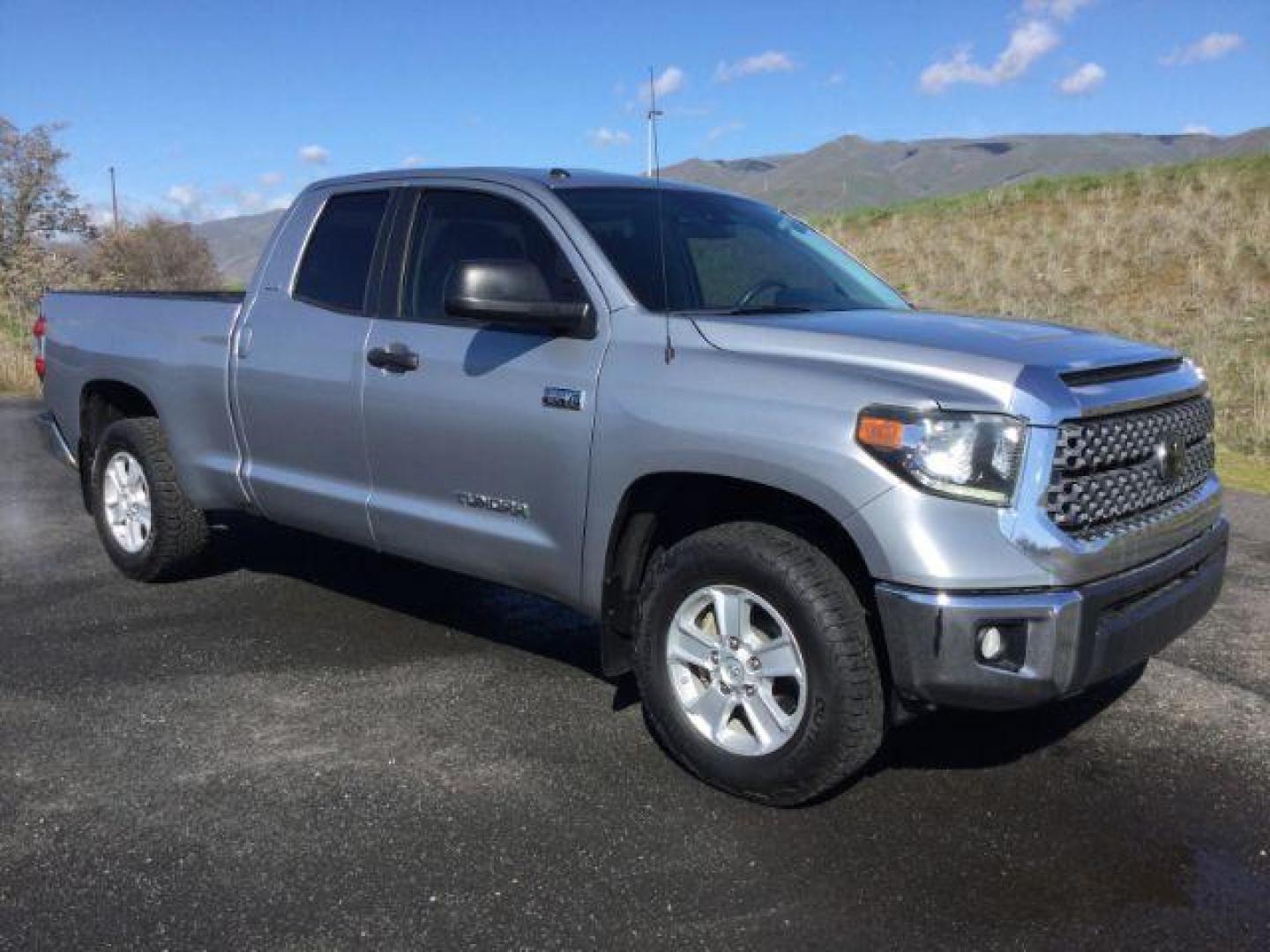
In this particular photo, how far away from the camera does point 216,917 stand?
2.96 metres

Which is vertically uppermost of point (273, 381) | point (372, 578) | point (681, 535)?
point (273, 381)

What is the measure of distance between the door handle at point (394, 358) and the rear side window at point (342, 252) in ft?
1.03

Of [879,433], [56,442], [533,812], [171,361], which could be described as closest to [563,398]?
[879,433]

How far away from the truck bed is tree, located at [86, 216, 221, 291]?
2294cm

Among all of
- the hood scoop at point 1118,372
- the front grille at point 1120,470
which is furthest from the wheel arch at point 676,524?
the hood scoop at point 1118,372

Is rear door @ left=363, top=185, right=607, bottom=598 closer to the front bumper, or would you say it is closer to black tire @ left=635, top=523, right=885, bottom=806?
black tire @ left=635, top=523, right=885, bottom=806

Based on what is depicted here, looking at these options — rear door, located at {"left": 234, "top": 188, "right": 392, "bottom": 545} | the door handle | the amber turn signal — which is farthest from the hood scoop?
rear door, located at {"left": 234, "top": 188, "right": 392, "bottom": 545}

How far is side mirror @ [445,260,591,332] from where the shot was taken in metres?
3.81

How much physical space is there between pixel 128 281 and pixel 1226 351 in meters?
36.6

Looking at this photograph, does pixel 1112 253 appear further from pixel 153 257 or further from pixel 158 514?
pixel 153 257

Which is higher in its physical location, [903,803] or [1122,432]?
[1122,432]

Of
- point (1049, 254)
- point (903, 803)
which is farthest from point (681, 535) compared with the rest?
point (1049, 254)

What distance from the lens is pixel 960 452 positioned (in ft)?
10.4

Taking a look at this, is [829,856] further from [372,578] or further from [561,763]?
[372,578]
